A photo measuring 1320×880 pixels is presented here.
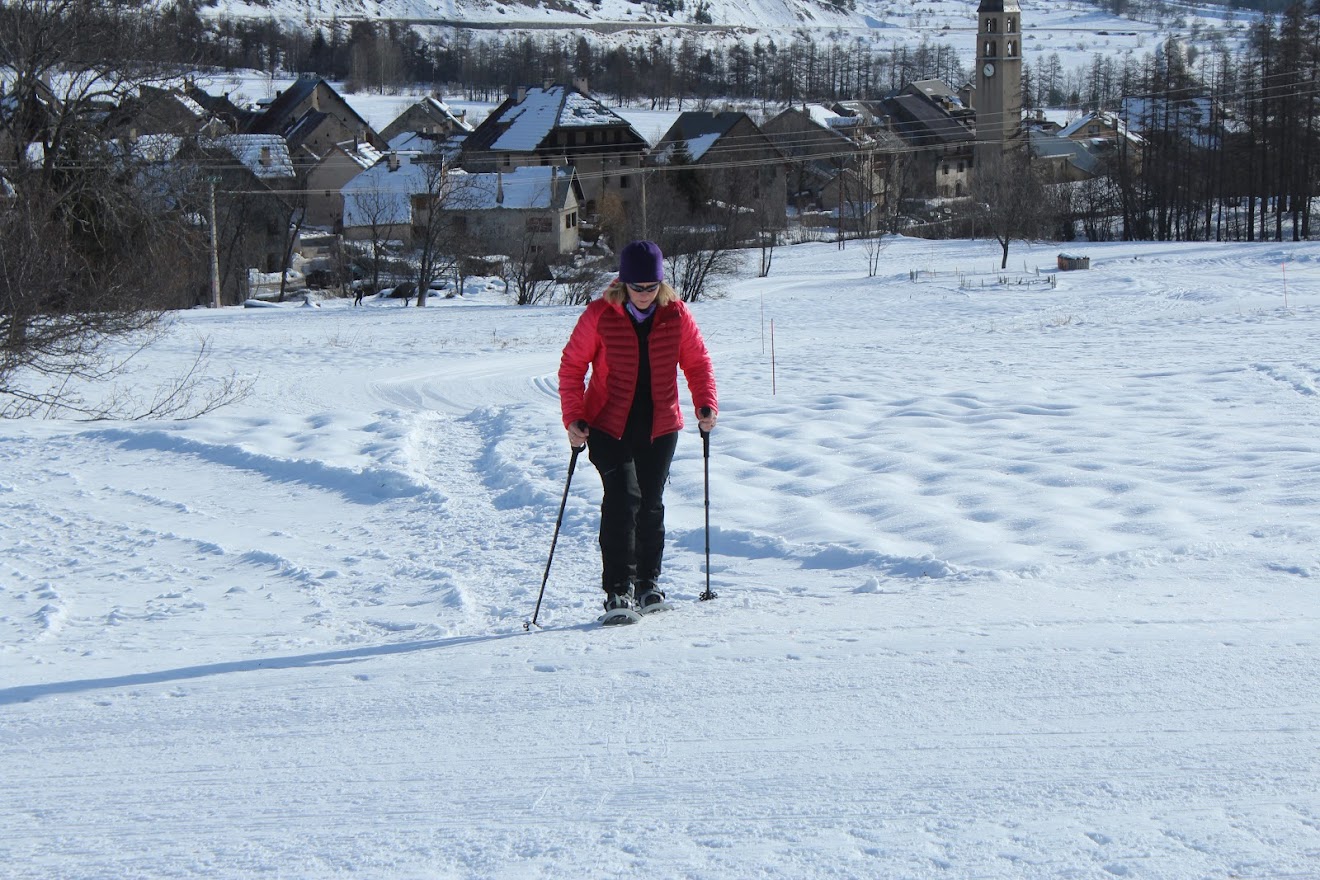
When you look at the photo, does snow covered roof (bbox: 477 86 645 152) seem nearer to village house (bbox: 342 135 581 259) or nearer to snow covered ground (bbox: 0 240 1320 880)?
village house (bbox: 342 135 581 259)

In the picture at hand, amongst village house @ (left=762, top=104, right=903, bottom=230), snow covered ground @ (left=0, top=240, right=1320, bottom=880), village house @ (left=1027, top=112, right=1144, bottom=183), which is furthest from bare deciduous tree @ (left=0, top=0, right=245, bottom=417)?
village house @ (left=1027, top=112, right=1144, bottom=183)

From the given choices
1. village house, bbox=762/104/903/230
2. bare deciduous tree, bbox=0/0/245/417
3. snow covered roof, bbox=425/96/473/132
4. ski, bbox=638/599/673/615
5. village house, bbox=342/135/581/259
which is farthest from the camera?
snow covered roof, bbox=425/96/473/132

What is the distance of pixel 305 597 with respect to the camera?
22.9 feet

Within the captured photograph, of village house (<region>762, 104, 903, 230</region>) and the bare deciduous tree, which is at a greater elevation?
village house (<region>762, 104, 903, 230</region>)

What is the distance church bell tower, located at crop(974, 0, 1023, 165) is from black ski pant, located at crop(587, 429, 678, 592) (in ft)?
299

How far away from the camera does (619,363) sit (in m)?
5.82

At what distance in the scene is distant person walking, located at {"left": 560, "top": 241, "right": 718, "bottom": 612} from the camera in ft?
18.9

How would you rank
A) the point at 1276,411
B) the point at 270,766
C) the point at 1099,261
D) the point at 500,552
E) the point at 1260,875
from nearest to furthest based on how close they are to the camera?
the point at 1260,875
the point at 270,766
the point at 500,552
the point at 1276,411
the point at 1099,261

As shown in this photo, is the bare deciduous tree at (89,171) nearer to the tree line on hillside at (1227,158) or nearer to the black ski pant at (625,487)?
the black ski pant at (625,487)

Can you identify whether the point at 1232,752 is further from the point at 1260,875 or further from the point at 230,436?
the point at 230,436

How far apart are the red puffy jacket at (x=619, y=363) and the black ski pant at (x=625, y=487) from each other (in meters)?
0.06

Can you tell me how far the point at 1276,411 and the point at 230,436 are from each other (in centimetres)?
967

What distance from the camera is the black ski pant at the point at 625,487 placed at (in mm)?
5906

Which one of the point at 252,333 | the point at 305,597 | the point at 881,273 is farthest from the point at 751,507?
the point at 881,273
